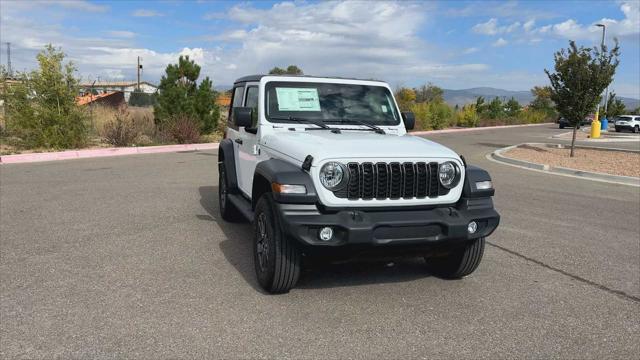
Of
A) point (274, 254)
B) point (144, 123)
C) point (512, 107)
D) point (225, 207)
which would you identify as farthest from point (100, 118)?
point (512, 107)

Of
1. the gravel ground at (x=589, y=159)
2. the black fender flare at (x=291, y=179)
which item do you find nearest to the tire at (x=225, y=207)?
the black fender flare at (x=291, y=179)

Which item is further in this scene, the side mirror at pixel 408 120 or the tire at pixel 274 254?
the side mirror at pixel 408 120

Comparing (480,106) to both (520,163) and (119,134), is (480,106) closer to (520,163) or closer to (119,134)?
(520,163)

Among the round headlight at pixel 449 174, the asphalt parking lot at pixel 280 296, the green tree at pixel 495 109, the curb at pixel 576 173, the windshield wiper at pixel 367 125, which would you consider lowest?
the asphalt parking lot at pixel 280 296

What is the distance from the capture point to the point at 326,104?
16.7 ft

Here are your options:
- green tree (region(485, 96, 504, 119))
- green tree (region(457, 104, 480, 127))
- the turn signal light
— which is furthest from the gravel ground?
green tree (region(485, 96, 504, 119))

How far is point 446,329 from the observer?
357cm

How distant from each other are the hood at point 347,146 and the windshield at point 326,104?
1.16 feet

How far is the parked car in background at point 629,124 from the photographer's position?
39750 mm

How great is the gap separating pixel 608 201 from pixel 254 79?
6.93m

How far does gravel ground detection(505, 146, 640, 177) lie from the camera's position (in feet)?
43.2

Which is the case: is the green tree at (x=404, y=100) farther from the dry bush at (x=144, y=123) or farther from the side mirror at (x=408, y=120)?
the side mirror at (x=408, y=120)

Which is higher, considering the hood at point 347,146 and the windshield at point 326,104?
the windshield at point 326,104

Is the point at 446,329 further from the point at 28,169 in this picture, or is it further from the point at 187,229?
the point at 28,169
